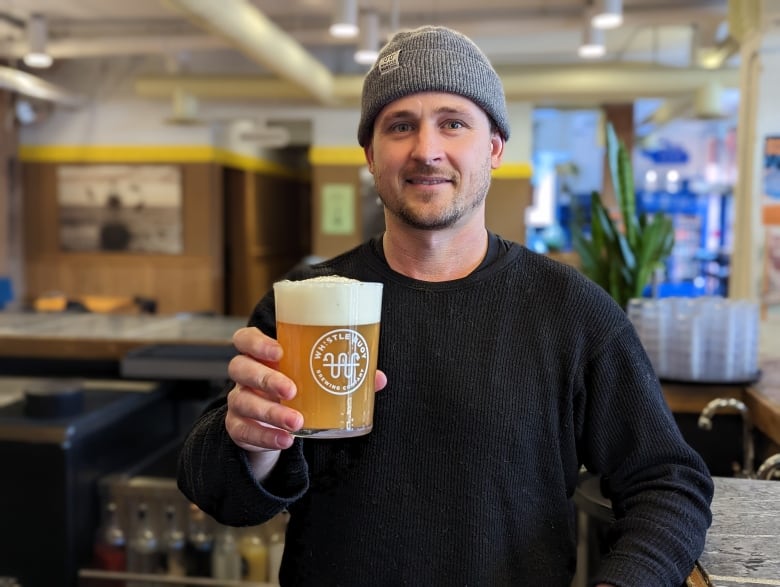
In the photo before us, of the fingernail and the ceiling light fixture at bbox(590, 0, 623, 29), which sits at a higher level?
the ceiling light fixture at bbox(590, 0, 623, 29)

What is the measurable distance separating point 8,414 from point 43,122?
7.87 meters

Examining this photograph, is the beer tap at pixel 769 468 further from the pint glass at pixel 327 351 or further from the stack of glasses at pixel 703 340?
the pint glass at pixel 327 351

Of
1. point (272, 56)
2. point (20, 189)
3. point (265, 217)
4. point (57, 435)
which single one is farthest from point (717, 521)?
point (265, 217)

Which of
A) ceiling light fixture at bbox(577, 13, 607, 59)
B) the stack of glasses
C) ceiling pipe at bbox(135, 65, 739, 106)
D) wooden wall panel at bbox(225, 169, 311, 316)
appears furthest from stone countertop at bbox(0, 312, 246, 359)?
wooden wall panel at bbox(225, 169, 311, 316)

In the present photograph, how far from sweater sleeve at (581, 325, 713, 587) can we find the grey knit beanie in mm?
441

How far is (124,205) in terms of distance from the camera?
8.98 metres

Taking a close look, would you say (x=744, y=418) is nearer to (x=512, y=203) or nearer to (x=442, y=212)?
(x=442, y=212)

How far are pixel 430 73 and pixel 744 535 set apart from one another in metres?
0.79

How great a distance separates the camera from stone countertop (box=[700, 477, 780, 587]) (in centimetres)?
88

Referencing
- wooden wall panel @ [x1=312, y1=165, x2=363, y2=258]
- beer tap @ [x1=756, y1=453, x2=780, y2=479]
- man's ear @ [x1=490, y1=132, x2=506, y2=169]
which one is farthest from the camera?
wooden wall panel @ [x1=312, y1=165, x2=363, y2=258]

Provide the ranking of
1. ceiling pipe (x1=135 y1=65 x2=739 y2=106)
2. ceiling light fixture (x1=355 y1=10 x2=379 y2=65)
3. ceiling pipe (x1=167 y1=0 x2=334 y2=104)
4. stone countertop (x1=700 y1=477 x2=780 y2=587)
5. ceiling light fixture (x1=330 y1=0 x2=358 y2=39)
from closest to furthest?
stone countertop (x1=700 y1=477 x2=780 y2=587) < ceiling pipe (x1=167 y1=0 x2=334 y2=104) < ceiling light fixture (x1=330 y1=0 x2=358 y2=39) < ceiling light fixture (x1=355 y1=10 x2=379 y2=65) < ceiling pipe (x1=135 y1=65 x2=739 y2=106)

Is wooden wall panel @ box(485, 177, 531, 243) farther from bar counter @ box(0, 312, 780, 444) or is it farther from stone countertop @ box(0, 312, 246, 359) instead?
stone countertop @ box(0, 312, 246, 359)

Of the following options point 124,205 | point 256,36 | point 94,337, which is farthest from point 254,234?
point 94,337

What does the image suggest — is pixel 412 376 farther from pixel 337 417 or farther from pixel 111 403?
pixel 111 403
